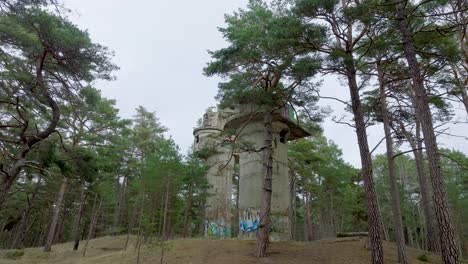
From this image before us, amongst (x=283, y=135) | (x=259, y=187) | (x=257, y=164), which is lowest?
(x=259, y=187)

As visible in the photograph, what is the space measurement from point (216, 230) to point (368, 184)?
14730mm

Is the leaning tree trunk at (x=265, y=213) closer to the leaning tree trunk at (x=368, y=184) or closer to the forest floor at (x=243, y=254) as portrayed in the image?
the forest floor at (x=243, y=254)

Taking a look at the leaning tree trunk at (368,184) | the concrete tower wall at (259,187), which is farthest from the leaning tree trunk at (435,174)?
the concrete tower wall at (259,187)

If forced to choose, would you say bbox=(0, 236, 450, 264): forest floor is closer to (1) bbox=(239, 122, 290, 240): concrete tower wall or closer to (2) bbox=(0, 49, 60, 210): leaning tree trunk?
(1) bbox=(239, 122, 290, 240): concrete tower wall

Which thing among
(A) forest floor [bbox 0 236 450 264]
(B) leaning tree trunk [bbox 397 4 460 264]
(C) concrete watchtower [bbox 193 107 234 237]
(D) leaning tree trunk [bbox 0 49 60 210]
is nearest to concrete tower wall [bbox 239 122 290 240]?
(A) forest floor [bbox 0 236 450 264]

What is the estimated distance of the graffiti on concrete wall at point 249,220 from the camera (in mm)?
16312

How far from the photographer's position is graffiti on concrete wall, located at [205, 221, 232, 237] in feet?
71.7

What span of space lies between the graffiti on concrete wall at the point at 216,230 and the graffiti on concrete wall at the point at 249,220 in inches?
224

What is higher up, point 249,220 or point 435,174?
point 435,174

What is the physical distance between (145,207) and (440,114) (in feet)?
52.9

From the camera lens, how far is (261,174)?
55.7 feet

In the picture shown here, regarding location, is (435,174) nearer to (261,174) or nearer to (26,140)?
(261,174)

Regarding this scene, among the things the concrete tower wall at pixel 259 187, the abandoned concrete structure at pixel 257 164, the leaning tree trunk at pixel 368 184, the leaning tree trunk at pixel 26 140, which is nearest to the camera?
the leaning tree trunk at pixel 368 184

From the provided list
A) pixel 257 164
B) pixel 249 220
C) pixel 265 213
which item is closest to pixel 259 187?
pixel 257 164
